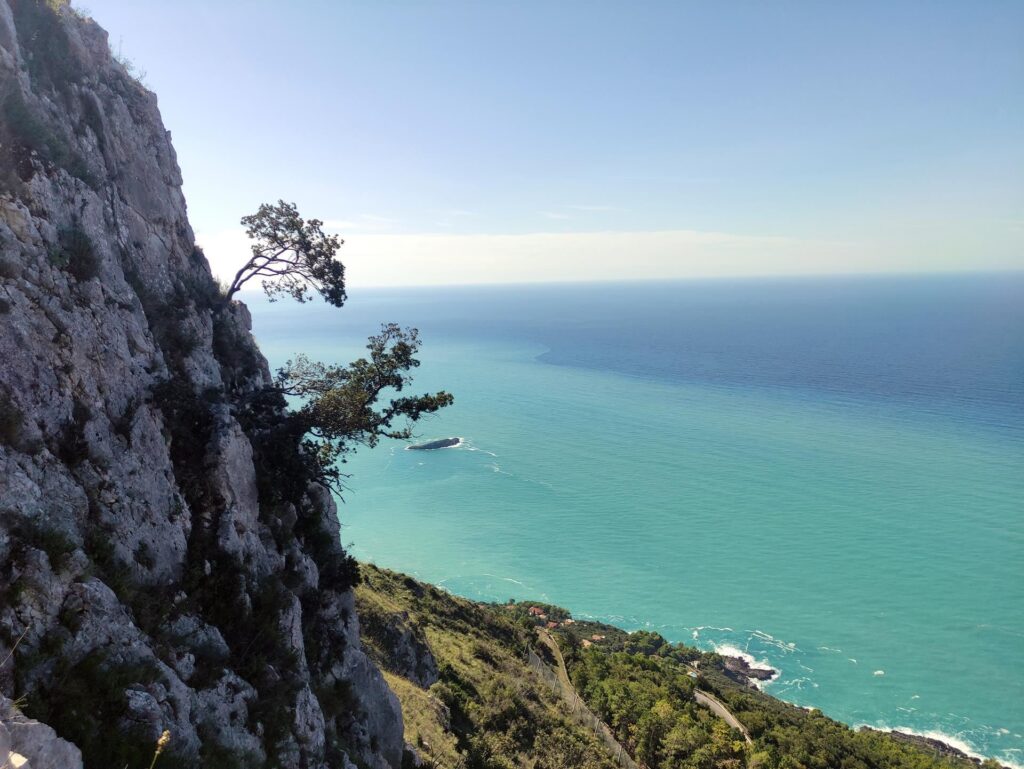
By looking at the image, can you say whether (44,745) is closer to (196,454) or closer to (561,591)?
(196,454)

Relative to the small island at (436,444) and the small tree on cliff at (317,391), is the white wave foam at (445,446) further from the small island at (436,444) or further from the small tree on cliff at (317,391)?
the small tree on cliff at (317,391)

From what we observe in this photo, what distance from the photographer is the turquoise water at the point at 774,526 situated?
186 feet

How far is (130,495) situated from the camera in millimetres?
11742

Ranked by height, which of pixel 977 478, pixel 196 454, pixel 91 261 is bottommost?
pixel 977 478

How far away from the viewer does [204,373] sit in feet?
54.8

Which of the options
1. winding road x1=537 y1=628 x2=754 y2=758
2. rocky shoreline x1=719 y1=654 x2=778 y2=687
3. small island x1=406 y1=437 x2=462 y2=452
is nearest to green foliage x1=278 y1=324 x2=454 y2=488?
winding road x1=537 y1=628 x2=754 y2=758

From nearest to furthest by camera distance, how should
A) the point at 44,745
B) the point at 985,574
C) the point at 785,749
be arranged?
the point at 44,745 < the point at 785,749 < the point at 985,574

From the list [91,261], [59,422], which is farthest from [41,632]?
[91,261]

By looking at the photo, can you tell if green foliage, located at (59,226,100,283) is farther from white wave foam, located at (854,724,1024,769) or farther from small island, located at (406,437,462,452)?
small island, located at (406,437,462,452)

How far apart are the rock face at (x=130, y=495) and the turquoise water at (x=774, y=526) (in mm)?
55399

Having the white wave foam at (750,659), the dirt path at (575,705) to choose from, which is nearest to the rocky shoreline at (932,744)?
the white wave foam at (750,659)

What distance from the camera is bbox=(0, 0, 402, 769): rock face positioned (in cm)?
882

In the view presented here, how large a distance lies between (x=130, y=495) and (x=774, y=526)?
82875 millimetres

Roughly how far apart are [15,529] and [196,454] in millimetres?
5742
